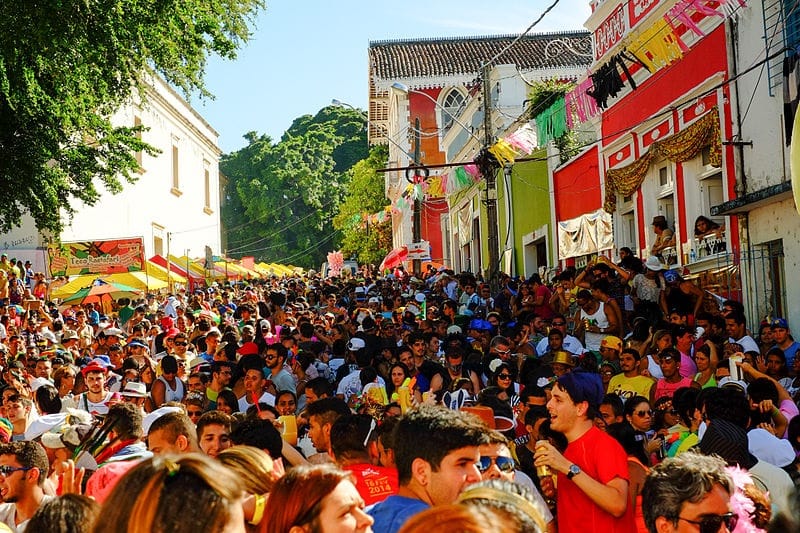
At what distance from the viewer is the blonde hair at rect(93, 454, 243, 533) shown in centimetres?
284

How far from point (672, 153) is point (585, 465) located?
13.2m

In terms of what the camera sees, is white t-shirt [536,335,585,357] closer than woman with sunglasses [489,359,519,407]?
No

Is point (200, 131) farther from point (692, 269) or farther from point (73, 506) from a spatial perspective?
point (73, 506)

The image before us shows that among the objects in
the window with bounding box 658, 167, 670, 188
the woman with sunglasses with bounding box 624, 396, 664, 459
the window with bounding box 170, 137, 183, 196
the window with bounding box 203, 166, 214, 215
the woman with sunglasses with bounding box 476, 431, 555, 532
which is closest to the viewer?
the woman with sunglasses with bounding box 476, 431, 555, 532

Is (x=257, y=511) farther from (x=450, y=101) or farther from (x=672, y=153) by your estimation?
(x=450, y=101)

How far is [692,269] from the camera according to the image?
57.5 feet

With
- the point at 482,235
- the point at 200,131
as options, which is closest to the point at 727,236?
the point at 482,235

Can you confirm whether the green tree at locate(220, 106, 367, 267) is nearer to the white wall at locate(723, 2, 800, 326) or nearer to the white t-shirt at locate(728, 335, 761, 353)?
the white wall at locate(723, 2, 800, 326)

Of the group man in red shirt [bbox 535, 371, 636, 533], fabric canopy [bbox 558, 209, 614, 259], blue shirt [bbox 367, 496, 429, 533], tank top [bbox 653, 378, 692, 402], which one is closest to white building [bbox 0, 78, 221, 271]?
fabric canopy [bbox 558, 209, 614, 259]

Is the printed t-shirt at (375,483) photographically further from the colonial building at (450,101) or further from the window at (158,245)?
the window at (158,245)

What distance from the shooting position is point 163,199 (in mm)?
47344

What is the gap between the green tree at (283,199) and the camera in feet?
249

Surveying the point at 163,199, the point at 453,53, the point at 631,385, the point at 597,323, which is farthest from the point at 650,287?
the point at 453,53

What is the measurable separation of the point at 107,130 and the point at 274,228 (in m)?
55.1
